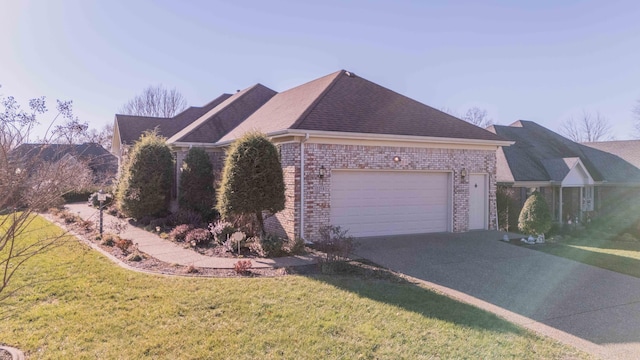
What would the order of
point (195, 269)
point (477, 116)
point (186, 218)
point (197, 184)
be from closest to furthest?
point (195, 269) < point (186, 218) < point (197, 184) < point (477, 116)

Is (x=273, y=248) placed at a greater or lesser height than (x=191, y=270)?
greater

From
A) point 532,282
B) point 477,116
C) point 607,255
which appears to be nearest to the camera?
point 532,282

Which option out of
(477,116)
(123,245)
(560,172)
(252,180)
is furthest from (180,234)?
(477,116)

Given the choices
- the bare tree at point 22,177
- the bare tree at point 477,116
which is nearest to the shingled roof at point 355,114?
the bare tree at point 22,177

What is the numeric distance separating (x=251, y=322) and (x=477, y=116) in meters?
52.0

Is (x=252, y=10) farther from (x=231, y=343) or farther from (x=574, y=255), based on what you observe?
(x=574, y=255)

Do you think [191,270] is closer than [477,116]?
Yes

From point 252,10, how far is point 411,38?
261 inches

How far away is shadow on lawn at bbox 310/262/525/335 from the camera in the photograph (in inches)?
218

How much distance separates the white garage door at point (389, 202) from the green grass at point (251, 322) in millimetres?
4554

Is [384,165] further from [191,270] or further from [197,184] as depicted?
A: [197,184]

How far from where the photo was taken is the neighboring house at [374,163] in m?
11.0

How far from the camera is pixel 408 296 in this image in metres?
6.56

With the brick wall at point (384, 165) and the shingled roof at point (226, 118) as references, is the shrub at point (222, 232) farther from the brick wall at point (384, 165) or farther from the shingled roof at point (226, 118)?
the shingled roof at point (226, 118)
